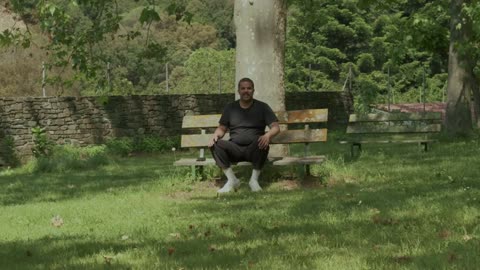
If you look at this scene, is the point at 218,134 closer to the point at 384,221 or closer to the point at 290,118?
the point at 290,118

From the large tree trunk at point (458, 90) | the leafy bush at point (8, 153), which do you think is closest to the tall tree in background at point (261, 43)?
the large tree trunk at point (458, 90)

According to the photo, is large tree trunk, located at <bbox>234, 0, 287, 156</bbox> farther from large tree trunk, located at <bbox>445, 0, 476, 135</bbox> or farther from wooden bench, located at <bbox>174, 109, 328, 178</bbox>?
large tree trunk, located at <bbox>445, 0, 476, 135</bbox>

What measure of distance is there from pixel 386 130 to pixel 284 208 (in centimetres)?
667

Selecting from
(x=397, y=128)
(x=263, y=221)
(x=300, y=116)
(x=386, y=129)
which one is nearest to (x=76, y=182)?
(x=300, y=116)

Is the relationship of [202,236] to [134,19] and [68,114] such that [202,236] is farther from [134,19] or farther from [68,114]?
[134,19]

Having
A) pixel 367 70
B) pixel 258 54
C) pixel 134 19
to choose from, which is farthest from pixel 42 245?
pixel 134 19

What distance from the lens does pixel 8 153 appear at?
1557 centimetres

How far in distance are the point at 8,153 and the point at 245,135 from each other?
9150 millimetres

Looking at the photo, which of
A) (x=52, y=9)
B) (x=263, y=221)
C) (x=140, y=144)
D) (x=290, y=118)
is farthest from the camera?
(x=140, y=144)

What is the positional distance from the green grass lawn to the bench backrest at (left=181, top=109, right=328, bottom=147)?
423 mm

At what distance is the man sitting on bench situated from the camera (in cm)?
797

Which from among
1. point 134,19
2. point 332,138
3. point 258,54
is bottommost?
point 332,138

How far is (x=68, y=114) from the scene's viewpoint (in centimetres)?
1680

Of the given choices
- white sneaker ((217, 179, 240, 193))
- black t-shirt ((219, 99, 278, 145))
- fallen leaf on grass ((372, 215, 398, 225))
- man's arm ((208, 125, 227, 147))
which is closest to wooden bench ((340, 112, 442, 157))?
black t-shirt ((219, 99, 278, 145))
